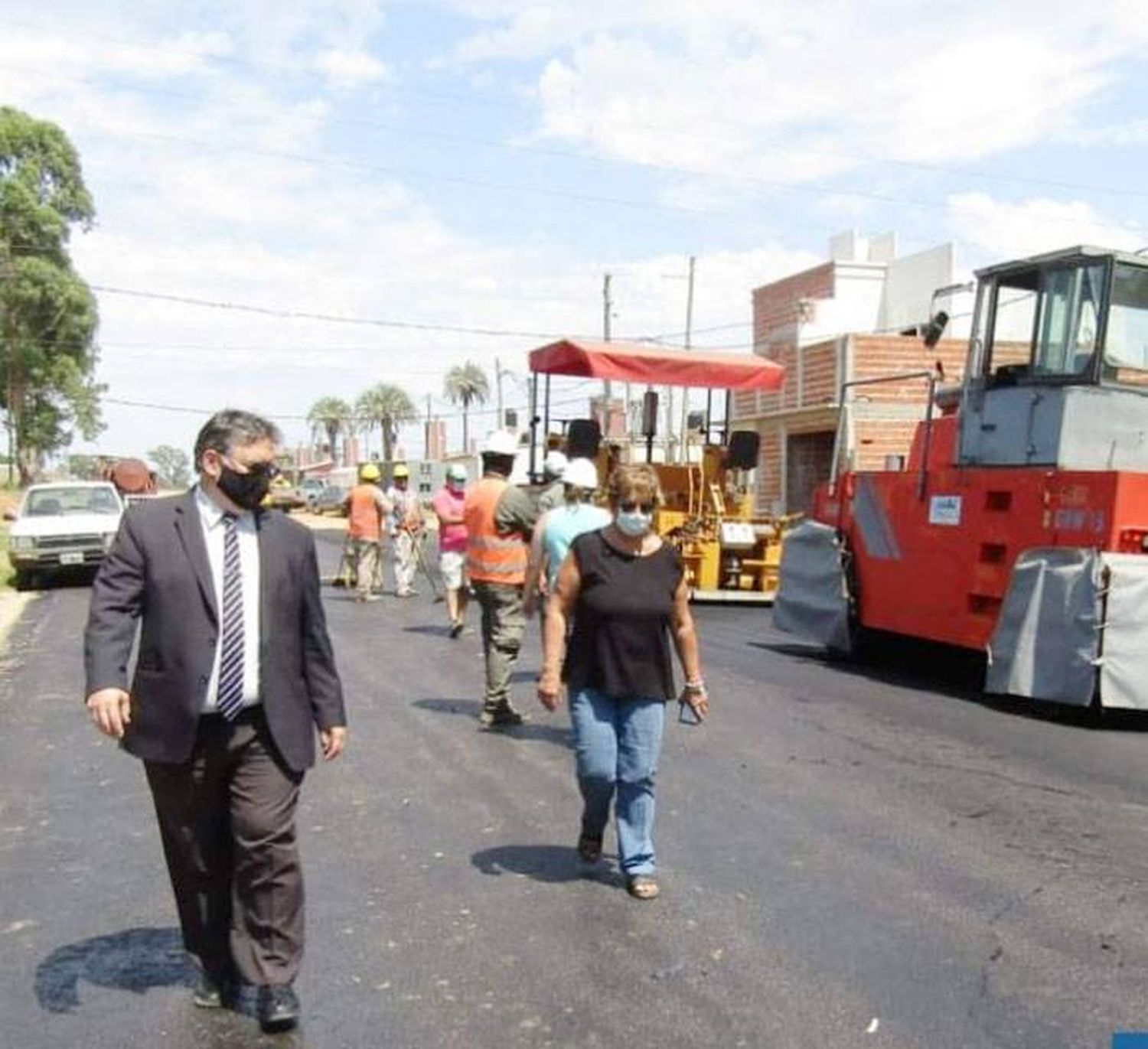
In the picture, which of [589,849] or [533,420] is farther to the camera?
[533,420]

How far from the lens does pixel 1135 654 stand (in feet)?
28.6

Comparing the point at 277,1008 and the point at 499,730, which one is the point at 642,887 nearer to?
the point at 277,1008

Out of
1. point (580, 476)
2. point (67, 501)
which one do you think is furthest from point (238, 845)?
point (67, 501)

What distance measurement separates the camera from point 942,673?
11.4 meters

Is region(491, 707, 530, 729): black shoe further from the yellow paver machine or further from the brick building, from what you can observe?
the brick building

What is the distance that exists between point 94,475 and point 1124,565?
43.0 metres

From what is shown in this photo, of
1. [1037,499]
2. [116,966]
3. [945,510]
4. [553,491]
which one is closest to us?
[116,966]

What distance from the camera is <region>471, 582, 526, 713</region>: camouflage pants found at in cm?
819

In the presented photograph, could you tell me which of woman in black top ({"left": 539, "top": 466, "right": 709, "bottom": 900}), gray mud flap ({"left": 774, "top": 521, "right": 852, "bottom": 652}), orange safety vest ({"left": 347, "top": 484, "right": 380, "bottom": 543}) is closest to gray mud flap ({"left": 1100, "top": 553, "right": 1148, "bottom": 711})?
gray mud flap ({"left": 774, "top": 521, "right": 852, "bottom": 652})

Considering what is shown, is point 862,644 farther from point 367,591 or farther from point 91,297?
point 91,297

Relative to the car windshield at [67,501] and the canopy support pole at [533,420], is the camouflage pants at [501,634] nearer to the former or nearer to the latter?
the canopy support pole at [533,420]

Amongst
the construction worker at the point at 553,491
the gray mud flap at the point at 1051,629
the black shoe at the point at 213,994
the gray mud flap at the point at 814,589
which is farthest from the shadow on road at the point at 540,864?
the gray mud flap at the point at 814,589

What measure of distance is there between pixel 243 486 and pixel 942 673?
8.77 m

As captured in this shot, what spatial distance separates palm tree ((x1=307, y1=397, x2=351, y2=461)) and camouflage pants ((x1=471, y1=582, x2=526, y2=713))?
10849cm
